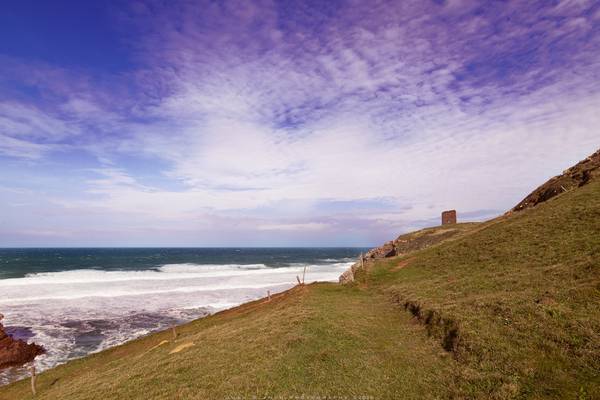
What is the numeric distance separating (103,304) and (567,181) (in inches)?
2748

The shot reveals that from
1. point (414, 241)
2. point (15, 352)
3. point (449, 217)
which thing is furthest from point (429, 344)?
point (449, 217)

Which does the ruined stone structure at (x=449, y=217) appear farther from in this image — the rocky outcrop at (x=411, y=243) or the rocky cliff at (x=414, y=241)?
the rocky outcrop at (x=411, y=243)

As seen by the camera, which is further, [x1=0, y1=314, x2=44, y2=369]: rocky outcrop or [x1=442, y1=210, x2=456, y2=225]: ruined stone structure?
[x1=442, y1=210, x2=456, y2=225]: ruined stone structure

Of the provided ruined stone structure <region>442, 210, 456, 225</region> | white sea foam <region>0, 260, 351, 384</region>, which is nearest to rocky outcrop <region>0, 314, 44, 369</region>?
white sea foam <region>0, 260, 351, 384</region>

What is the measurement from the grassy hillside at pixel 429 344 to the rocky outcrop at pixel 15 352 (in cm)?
752

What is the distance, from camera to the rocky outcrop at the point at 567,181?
42.5m

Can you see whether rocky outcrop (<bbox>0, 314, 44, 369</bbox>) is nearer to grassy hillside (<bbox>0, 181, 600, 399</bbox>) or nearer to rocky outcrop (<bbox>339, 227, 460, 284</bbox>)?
grassy hillside (<bbox>0, 181, 600, 399</bbox>)

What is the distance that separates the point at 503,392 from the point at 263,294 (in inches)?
2284

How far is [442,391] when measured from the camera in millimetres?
13227

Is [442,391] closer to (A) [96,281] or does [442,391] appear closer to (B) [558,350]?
(B) [558,350]

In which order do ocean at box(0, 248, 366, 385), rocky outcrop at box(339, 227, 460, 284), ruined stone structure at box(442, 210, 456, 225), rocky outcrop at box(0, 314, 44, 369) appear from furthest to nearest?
ruined stone structure at box(442, 210, 456, 225), rocky outcrop at box(339, 227, 460, 284), ocean at box(0, 248, 366, 385), rocky outcrop at box(0, 314, 44, 369)

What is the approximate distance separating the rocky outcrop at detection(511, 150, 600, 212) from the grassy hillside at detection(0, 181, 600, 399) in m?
12.8

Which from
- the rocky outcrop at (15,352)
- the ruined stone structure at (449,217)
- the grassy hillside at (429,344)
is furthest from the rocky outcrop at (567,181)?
the rocky outcrop at (15,352)

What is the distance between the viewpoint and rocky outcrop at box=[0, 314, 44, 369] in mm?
32375
